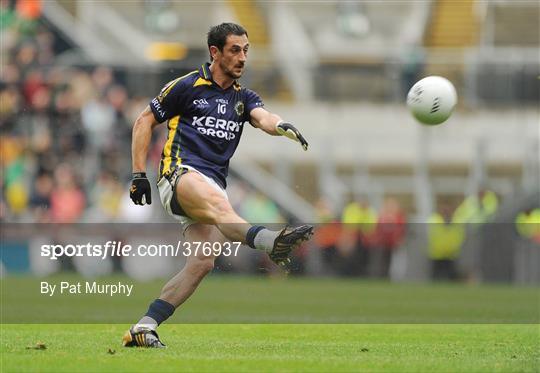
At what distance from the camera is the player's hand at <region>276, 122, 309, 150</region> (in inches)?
386

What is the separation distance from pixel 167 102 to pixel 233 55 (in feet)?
2.09

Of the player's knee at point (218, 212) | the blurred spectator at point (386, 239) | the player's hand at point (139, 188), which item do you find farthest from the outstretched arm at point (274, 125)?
the blurred spectator at point (386, 239)

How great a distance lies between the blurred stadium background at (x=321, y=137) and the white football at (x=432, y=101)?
43.4ft

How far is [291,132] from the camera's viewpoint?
32.5 feet

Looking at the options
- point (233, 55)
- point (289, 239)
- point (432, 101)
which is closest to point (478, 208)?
point (432, 101)

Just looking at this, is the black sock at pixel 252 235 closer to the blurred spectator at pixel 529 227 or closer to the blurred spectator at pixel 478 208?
the blurred spectator at pixel 529 227

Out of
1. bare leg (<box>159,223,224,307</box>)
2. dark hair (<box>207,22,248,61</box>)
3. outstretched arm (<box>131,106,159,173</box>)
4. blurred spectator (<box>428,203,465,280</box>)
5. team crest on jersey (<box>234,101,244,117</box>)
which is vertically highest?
dark hair (<box>207,22,248,61</box>)

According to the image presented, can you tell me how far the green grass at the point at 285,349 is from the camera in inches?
351

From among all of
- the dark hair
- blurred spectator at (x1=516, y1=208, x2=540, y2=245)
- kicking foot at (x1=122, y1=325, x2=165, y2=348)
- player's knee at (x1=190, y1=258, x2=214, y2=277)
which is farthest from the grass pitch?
blurred spectator at (x1=516, y1=208, x2=540, y2=245)

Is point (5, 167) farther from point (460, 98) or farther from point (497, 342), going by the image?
point (497, 342)

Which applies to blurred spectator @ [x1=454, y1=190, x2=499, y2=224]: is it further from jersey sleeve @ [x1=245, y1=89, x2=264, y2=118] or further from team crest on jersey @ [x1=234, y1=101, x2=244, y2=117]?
team crest on jersey @ [x1=234, y1=101, x2=244, y2=117]

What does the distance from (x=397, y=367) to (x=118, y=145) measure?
1798cm

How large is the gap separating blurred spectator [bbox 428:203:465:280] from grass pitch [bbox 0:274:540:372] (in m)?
4.14

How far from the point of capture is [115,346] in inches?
411
